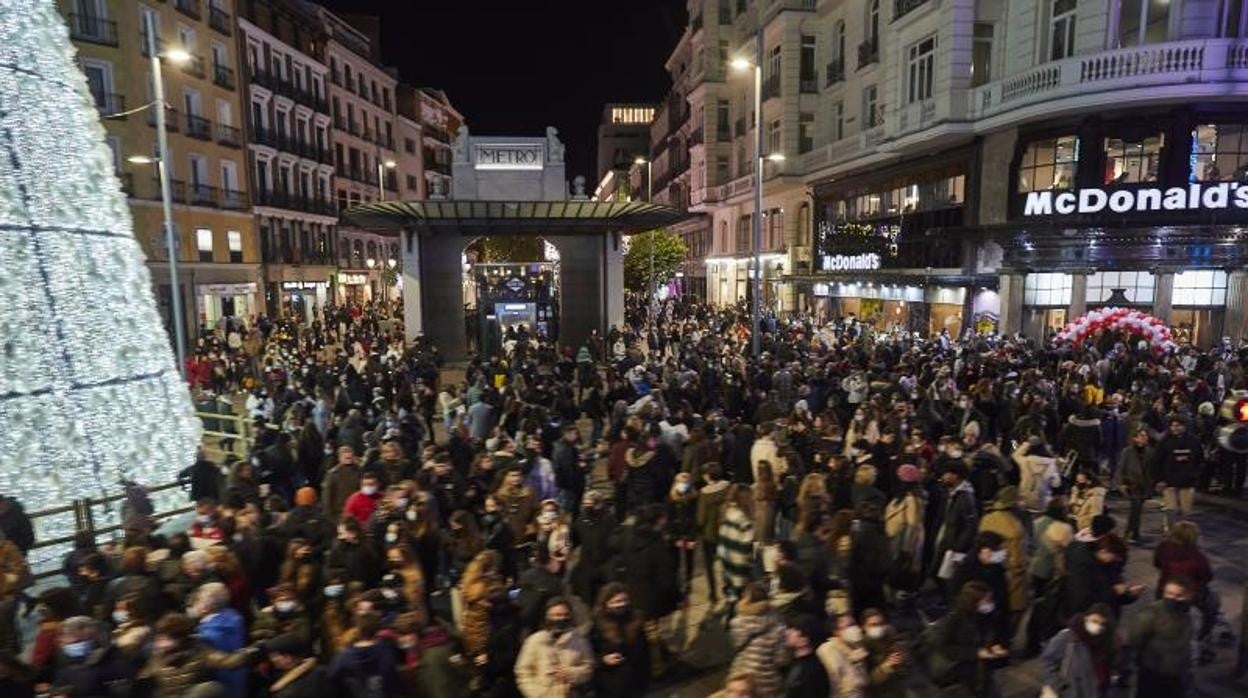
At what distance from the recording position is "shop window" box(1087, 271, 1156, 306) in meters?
23.5

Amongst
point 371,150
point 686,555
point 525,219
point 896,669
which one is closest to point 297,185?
point 371,150

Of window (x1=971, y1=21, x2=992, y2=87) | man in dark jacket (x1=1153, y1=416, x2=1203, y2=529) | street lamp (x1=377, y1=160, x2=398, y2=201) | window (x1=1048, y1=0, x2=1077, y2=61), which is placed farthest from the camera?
street lamp (x1=377, y1=160, x2=398, y2=201)

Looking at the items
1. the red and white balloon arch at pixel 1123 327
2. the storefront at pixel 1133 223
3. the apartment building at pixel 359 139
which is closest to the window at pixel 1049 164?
the storefront at pixel 1133 223

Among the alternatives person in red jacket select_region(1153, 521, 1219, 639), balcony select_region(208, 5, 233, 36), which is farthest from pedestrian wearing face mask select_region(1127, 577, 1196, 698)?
balcony select_region(208, 5, 233, 36)

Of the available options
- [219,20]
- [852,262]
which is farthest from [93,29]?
[852,262]

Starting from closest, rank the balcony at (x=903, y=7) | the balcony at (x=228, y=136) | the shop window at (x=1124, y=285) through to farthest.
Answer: the shop window at (x=1124, y=285) < the balcony at (x=903, y=7) < the balcony at (x=228, y=136)

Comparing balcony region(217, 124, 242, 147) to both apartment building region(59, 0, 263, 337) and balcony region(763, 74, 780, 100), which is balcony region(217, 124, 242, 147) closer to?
apartment building region(59, 0, 263, 337)

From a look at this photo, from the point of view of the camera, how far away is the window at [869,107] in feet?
111

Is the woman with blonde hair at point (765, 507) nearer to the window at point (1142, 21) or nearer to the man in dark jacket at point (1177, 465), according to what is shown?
the man in dark jacket at point (1177, 465)

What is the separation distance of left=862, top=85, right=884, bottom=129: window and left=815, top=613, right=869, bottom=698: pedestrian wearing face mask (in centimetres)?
3191

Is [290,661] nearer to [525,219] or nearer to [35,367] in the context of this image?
[35,367]

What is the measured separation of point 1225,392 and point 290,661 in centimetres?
1630

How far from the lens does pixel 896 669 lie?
17.1 feet

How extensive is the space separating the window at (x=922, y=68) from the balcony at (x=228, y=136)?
35.4m
